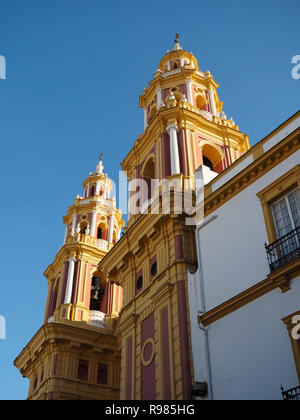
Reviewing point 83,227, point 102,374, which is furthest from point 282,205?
point 83,227

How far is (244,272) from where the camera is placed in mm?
14086

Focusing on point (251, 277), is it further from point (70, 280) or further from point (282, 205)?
point (70, 280)

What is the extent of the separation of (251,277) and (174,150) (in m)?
8.97

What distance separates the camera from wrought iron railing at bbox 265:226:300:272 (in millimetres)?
12711

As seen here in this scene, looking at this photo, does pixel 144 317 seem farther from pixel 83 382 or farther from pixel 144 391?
pixel 83 382

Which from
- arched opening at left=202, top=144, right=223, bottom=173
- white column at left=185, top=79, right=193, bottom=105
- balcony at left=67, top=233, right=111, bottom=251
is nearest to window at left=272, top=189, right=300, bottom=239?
arched opening at left=202, top=144, right=223, bottom=173

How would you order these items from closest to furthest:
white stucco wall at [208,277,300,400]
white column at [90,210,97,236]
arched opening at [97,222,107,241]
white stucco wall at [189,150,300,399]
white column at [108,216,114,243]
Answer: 1. white stucco wall at [208,277,300,400]
2. white stucco wall at [189,150,300,399]
3. white column at [90,210,97,236]
4. white column at [108,216,114,243]
5. arched opening at [97,222,107,241]

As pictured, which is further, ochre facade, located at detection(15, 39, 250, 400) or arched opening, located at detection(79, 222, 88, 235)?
arched opening, located at detection(79, 222, 88, 235)

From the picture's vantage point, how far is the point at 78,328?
2622 centimetres

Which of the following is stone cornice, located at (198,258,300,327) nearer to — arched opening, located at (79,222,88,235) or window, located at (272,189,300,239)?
window, located at (272,189,300,239)

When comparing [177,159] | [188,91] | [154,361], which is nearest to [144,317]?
[154,361]

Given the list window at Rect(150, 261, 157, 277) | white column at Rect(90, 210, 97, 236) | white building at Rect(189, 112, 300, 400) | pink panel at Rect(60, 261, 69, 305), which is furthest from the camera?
white column at Rect(90, 210, 97, 236)

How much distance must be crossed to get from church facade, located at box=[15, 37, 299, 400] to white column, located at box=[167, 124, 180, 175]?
2.2 inches

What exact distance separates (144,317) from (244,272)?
5.49m
